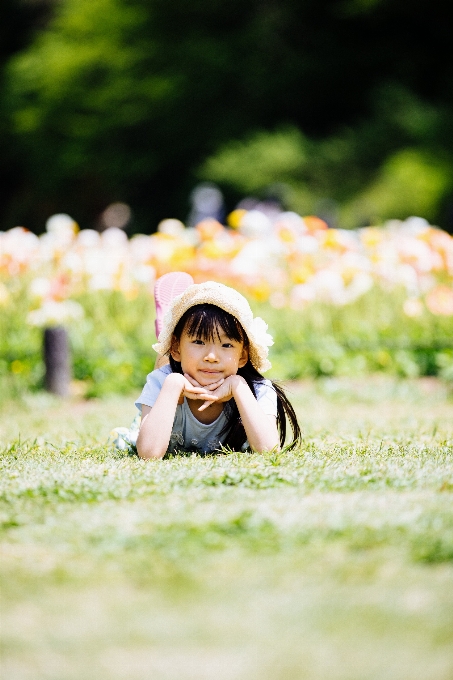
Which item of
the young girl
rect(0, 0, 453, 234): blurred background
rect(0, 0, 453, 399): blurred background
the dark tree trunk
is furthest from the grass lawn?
rect(0, 0, 453, 234): blurred background

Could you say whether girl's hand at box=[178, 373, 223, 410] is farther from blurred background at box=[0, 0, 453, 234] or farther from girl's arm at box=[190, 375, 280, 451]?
blurred background at box=[0, 0, 453, 234]

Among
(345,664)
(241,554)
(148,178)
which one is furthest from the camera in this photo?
(148,178)

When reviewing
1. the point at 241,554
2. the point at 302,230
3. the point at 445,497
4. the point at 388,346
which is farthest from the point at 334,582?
the point at 302,230

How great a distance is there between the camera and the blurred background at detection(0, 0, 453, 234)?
20.4 m

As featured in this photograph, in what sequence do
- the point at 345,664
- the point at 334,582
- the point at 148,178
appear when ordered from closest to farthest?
the point at 345,664 → the point at 334,582 → the point at 148,178

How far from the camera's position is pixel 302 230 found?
9336 millimetres

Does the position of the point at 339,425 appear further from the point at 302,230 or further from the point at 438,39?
the point at 438,39

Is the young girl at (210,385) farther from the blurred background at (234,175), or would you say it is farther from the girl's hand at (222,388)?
the blurred background at (234,175)

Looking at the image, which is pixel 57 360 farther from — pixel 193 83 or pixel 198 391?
pixel 193 83

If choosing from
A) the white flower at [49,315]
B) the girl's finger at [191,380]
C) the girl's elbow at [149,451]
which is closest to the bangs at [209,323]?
the girl's finger at [191,380]

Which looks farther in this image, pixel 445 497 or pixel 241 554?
pixel 445 497

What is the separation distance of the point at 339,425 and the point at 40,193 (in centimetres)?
2061

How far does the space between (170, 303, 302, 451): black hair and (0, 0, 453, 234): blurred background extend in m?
15.5

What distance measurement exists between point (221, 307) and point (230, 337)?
12cm
